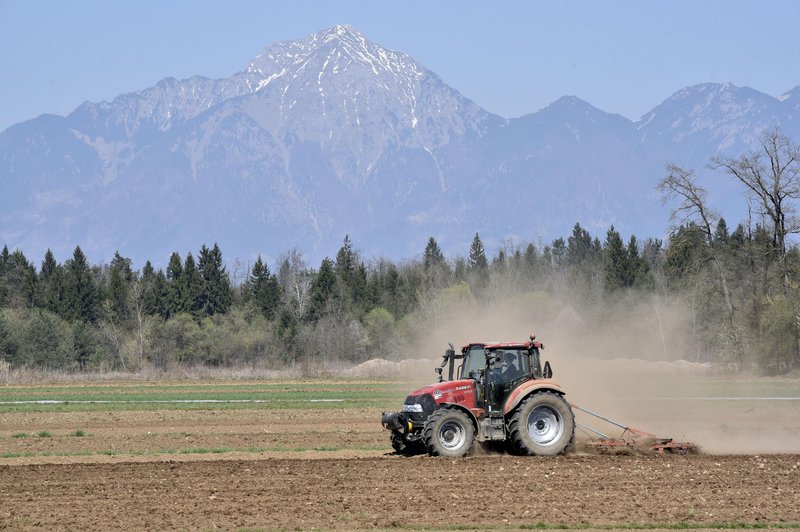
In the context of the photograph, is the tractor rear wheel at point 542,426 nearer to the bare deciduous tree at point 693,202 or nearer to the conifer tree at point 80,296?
the bare deciduous tree at point 693,202

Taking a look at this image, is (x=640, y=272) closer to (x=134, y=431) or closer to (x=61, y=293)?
(x=61, y=293)

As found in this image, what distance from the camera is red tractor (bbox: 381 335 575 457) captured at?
24.1 metres

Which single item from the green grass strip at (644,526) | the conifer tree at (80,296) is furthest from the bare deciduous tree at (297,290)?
the green grass strip at (644,526)

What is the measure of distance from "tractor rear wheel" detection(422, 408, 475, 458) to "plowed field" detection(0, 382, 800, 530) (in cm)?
44

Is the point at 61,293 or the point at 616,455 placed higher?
the point at 61,293

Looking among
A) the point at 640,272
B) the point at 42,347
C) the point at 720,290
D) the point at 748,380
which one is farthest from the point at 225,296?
the point at 748,380

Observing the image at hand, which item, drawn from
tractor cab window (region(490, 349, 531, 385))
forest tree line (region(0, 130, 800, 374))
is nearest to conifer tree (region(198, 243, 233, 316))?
forest tree line (region(0, 130, 800, 374))

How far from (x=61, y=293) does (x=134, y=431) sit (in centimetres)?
8975

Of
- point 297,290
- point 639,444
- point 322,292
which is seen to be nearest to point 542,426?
point 639,444

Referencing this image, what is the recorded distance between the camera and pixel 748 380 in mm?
63031

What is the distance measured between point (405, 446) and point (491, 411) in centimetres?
227

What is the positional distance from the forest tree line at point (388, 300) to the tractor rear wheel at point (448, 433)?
154 feet

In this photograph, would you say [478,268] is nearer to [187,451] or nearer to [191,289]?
[191,289]

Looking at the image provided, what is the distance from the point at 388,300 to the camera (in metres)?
126
